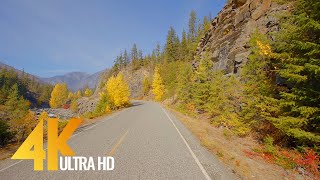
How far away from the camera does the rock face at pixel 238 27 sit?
73.1 ft

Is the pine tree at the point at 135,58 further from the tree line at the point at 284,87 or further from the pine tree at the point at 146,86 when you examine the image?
the tree line at the point at 284,87

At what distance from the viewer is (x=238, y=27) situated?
3131cm

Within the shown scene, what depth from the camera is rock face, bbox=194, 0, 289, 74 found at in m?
22.3

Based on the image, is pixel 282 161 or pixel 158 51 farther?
pixel 158 51

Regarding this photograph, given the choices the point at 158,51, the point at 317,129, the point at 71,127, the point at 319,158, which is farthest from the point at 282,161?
the point at 158,51

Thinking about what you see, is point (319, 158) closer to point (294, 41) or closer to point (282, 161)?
point (282, 161)

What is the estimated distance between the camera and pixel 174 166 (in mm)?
8055

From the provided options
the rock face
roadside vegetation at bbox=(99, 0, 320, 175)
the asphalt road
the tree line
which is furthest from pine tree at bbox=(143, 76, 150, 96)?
the asphalt road

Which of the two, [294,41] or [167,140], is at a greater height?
[294,41]

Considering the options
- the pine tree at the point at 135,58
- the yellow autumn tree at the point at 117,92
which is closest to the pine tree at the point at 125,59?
the pine tree at the point at 135,58

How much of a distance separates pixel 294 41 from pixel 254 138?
7485mm

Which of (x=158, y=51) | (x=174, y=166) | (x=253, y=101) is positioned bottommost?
(x=174, y=166)

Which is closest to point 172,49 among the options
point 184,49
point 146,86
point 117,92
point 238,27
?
point 184,49

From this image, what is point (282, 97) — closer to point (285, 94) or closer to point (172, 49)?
point (285, 94)
